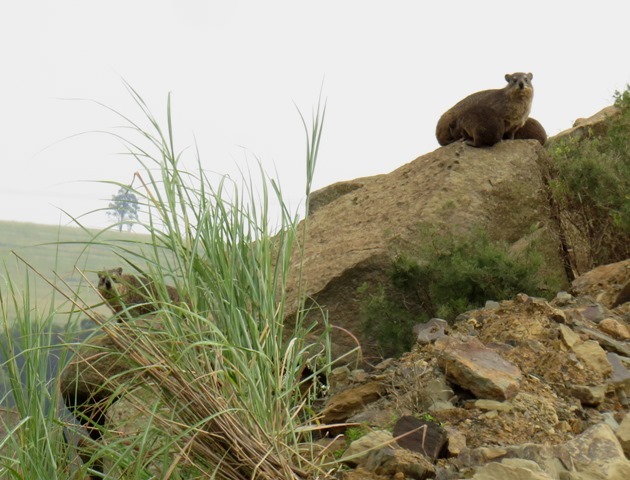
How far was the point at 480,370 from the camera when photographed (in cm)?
498

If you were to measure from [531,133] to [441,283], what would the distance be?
146 inches

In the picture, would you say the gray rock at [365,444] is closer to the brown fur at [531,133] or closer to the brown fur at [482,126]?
the brown fur at [482,126]

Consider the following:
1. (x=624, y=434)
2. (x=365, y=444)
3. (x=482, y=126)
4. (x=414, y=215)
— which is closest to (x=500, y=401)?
(x=624, y=434)

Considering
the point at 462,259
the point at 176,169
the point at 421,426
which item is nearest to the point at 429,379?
the point at 421,426

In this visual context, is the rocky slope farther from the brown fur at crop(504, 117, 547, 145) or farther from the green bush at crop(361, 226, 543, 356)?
the brown fur at crop(504, 117, 547, 145)

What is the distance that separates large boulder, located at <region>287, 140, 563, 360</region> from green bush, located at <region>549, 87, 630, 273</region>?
11.0 inches

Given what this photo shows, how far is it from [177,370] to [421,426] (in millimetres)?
1194

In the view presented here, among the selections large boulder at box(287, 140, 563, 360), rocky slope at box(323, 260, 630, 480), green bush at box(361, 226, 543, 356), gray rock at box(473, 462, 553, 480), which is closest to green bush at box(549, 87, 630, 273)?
large boulder at box(287, 140, 563, 360)

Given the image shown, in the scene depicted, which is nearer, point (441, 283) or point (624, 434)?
point (624, 434)

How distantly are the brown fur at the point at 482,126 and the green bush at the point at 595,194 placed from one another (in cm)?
122

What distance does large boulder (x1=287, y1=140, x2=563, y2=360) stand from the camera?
9.31 meters

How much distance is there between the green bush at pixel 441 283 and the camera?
27.6 ft

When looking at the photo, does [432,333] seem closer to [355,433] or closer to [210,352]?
[355,433]

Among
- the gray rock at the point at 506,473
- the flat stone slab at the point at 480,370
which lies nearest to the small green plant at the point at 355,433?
the flat stone slab at the point at 480,370
